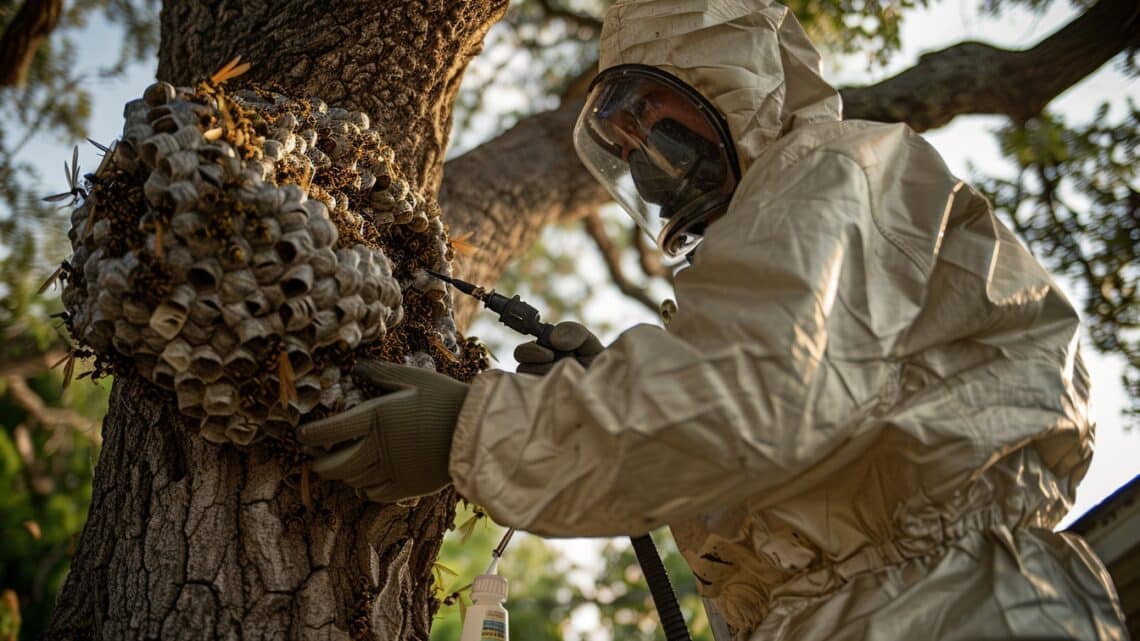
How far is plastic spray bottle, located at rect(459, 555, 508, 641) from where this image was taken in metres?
2.19

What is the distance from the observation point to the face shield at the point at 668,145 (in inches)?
90.7

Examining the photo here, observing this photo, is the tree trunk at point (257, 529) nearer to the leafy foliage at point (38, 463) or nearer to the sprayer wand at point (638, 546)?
the sprayer wand at point (638, 546)

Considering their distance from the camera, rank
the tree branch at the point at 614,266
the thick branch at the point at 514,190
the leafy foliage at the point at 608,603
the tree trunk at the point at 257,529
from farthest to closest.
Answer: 1. the leafy foliage at the point at 608,603
2. the tree branch at the point at 614,266
3. the thick branch at the point at 514,190
4. the tree trunk at the point at 257,529

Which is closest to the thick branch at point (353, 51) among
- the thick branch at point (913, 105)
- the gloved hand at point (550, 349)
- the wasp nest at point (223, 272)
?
the wasp nest at point (223, 272)

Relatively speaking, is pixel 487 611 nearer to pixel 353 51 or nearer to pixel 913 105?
pixel 353 51

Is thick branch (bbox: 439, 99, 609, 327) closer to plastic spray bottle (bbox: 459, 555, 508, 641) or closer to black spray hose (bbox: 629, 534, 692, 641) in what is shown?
plastic spray bottle (bbox: 459, 555, 508, 641)

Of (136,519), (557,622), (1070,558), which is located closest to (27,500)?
(557,622)

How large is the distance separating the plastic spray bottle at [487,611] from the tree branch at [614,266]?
3442 mm

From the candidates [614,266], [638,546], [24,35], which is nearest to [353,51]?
[638,546]

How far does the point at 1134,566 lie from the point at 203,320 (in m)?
2.48

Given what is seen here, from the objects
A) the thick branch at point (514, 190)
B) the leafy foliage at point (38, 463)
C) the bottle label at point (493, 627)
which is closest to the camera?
the bottle label at point (493, 627)

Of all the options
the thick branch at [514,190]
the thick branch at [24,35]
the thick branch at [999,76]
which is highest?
the thick branch at [24,35]

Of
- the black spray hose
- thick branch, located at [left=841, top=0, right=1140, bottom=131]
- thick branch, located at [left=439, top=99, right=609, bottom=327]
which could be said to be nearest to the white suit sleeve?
the black spray hose

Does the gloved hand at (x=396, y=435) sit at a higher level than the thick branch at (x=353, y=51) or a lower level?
lower
